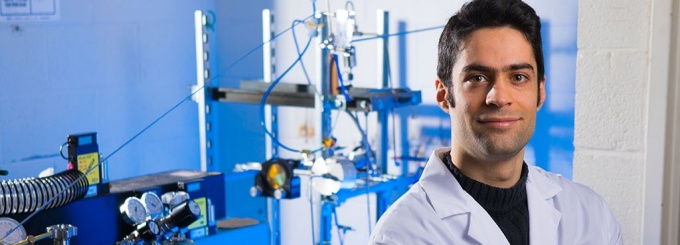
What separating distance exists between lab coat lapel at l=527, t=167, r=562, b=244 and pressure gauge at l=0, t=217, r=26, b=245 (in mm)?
1035

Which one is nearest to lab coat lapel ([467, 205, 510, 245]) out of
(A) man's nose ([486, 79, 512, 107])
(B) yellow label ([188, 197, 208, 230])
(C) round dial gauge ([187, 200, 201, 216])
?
(A) man's nose ([486, 79, 512, 107])

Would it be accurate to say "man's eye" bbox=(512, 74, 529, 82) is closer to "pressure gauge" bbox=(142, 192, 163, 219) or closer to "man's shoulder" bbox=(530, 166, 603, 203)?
"man's shoulder" bbox=(530, 166, 603, 203)

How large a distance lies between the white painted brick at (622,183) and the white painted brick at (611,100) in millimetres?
26

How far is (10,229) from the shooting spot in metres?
1.91

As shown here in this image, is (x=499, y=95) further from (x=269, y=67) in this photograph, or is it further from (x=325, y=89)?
(x=269, y=67)

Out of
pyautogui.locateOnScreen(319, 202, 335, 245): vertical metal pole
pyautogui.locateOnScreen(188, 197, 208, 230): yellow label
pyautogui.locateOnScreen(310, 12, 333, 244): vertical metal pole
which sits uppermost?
pyautogui.locateOnScreen(310, 12, 333, 244): vertical metal pole

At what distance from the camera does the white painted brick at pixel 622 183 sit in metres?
2.23

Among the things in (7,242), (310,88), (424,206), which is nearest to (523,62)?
(424,206)

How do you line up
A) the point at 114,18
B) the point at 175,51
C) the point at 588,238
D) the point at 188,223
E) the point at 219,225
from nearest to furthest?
the point at 588,238
the point at 188,223
the point at 219,225
the point at 114,18
the point at 175,51

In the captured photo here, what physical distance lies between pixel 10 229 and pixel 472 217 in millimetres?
978

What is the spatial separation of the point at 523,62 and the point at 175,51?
2.21m

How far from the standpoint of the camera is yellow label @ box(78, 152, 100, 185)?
209 cm

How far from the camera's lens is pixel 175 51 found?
349 cm

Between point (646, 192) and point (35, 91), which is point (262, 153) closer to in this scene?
point (35, 91)
